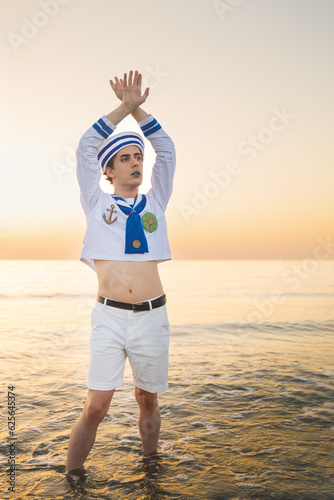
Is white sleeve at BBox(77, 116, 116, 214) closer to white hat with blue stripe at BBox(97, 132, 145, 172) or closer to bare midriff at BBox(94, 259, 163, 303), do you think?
white hat with blue stripe at BBox(97, 132, 145, 172)

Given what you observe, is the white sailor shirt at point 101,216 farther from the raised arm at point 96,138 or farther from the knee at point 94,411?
the knee at point 94,411

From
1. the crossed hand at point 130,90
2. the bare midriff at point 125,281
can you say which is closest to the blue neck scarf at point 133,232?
the bare midriff at point 125,281

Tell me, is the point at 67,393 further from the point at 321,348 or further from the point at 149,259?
the point at 321,348

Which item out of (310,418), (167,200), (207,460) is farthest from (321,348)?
(167,200)

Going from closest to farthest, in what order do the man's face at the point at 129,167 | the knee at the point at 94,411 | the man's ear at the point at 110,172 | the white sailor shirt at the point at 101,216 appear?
the knee at the point at 94,411, the white sailor shirt at the point at 101,216, the man's face at the point at 129,167, the man's ear at the point at 110,172

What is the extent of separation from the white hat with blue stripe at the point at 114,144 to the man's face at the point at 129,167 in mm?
35

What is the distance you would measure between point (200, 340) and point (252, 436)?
Answer: 17.1 ft

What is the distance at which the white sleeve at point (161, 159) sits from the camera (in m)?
3.58

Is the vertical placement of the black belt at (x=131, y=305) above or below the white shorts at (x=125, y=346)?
above

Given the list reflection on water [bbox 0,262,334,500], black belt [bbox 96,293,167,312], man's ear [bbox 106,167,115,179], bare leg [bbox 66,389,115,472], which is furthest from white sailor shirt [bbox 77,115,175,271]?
reflection on water [bbox 0,262,334,500]

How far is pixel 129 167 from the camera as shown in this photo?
11.2 ft

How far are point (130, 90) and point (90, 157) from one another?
2.14ft

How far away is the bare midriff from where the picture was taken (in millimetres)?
3191

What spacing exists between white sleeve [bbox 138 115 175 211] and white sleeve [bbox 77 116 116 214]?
1.33 feet
